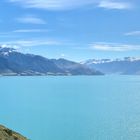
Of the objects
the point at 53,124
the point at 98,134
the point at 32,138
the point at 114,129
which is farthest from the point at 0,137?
the point at 53,124

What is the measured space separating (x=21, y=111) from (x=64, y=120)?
26.6m

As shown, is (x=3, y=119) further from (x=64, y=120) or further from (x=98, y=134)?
(x=98, y=134)

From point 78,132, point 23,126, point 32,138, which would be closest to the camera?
point 32,138

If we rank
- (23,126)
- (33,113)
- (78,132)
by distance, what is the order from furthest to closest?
(33,113)
(23,126)
(78,132)

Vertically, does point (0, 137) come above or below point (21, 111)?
above

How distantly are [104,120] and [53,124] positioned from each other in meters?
17.1

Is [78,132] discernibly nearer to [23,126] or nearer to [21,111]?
[23,126]

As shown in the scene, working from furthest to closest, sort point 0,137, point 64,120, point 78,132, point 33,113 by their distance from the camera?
point 33,113 → point 64,120 → point 78,132 → point 0,137

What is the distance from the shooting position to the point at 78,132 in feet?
288

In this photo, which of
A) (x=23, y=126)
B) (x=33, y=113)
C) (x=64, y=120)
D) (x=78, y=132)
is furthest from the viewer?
(x=33, y=113)

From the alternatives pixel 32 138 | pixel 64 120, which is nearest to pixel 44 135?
pixel 32 138

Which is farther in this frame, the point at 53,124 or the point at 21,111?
the point at 21,111

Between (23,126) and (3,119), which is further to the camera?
(3,119)

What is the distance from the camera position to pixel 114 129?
9012cm
